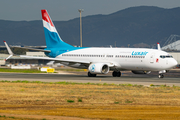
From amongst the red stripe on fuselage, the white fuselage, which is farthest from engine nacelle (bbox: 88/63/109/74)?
the red stripe on fuselage

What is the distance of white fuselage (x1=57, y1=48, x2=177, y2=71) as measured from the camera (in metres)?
42.5

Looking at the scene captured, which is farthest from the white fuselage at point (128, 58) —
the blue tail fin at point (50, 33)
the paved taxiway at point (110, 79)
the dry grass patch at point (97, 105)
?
the dry grass patch at point (97, 105)

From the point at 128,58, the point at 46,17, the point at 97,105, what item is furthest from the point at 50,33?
the point at 97,105

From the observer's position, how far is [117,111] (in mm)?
16469

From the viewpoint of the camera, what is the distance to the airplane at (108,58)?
1687 inches

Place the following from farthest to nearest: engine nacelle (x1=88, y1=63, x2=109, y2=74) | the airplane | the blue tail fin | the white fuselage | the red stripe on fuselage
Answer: the red stripe on fuselage, the blue tail fin, engine nacelle (x1=88, y1=63, x2=109, y2=74), the airplane, the white fuselage

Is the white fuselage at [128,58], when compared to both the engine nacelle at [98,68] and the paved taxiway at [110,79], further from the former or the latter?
the paved taxiway at [110,79]

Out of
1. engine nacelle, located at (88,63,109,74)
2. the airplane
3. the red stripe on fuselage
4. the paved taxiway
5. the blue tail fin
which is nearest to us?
the paved taxiway

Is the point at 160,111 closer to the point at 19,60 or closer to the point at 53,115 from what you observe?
the point at 53,115

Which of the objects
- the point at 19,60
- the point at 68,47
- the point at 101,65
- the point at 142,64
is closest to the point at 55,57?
the point at 68,47

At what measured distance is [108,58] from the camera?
4678 centimetres

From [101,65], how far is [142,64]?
5.55 m

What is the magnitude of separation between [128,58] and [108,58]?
3.38 meters

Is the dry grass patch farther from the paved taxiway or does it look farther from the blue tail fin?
the blue tail fin
